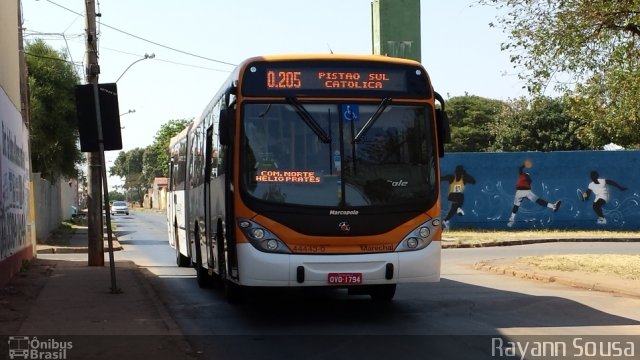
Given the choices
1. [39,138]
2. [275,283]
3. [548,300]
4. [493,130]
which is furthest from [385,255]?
[493,130]

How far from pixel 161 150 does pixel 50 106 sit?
261ft

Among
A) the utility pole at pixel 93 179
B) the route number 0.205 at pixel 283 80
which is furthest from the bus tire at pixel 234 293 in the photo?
the utility pole at pixel 93 179

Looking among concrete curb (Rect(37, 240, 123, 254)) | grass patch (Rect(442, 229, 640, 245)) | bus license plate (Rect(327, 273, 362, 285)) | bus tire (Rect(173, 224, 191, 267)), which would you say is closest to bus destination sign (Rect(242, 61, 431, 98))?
bus license plate (Rect(327, 273, 362, 285))

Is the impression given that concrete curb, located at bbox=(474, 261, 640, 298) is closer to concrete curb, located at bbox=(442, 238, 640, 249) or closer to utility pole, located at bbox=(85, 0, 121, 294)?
concrete curb, located at bbox=(442, 238, 640, 249)

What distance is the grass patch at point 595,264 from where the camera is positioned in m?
16.3

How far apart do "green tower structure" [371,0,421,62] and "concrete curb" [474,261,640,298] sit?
8.20m

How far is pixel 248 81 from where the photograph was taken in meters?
10.6

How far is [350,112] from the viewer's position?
10648 mm

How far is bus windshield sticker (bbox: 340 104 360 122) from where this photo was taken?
418 inches

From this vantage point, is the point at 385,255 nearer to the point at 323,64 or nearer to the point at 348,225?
the point at 348,225

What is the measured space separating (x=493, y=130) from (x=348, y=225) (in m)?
61.4

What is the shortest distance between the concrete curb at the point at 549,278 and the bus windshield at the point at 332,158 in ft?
14.9

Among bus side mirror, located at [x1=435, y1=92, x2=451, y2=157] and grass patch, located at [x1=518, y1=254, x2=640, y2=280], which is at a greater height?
bus side mirror, located at [x1=435, y1=92, x2=451, y2=157]

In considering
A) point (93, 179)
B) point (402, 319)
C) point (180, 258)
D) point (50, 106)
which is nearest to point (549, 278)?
point (402, 319)
